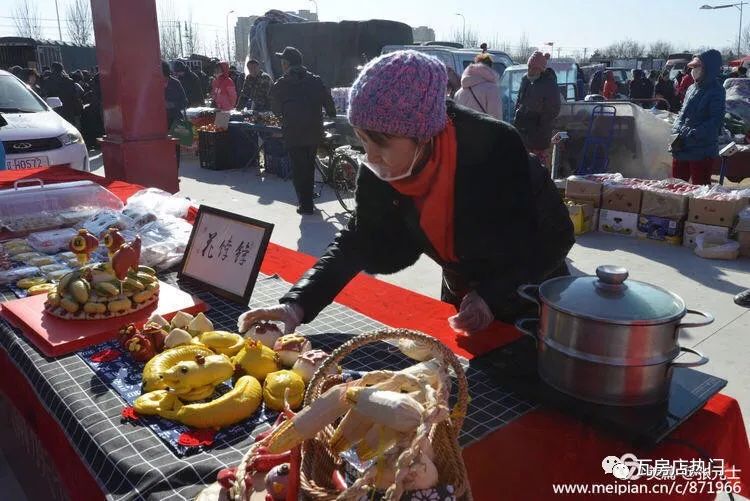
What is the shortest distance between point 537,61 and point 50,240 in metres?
5.16

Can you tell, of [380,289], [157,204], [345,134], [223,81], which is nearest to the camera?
[380,289]

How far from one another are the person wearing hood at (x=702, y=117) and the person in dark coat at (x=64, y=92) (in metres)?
9.94

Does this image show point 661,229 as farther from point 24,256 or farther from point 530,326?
point 24,256

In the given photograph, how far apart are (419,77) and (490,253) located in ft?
1.58

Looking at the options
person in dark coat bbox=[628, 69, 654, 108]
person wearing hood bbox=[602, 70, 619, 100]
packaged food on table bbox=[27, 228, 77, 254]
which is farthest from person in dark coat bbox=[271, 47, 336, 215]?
person in dark coat bbox=[628, 69, 654, 108]

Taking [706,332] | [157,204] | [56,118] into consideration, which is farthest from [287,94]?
[706,332]

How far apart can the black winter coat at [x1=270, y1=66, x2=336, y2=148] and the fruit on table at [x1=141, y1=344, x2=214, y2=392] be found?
17.1ft

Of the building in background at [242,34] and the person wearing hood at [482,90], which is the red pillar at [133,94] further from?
the building in background at [242,34]

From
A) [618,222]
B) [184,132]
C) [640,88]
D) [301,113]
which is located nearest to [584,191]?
[618,222]

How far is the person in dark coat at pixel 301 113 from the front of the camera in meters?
6.25

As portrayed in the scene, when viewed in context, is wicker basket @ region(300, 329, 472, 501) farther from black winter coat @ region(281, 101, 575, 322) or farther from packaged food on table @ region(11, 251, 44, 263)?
packaged food on table @ region(11, 251, 44, 263)

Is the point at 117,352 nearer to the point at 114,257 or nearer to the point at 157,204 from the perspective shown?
the point at 114,257

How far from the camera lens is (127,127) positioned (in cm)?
398

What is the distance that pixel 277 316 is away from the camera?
149cm
